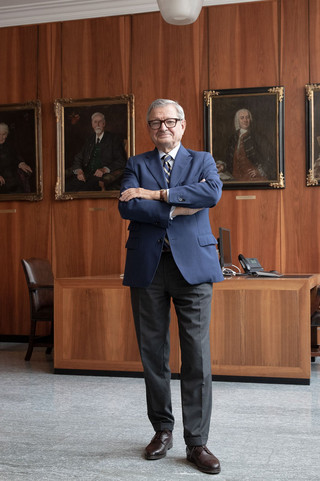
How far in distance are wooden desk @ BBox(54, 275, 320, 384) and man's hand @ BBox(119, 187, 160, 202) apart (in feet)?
8.35

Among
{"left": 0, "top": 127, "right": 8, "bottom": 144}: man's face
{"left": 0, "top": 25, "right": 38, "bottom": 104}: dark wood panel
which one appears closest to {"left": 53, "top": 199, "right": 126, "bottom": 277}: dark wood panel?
{"left": 0, "top": 127, "right": 8, "bottom": 144}: man's face

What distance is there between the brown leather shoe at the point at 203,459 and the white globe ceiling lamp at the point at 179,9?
11.8ft

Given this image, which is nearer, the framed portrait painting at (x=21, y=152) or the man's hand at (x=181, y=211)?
the man's hand at (x=181, y=211)

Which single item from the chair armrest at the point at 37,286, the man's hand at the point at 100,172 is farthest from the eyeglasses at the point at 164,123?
the man's hand at the point at 100,172

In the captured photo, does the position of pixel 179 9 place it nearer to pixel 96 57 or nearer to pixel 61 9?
pixel 96 57

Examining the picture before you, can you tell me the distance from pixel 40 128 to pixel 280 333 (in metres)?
4.35

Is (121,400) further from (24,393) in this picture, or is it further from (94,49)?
(94,49)

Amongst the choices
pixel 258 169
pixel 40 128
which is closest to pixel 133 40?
pixel 40 128

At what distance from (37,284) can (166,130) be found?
3914 mm

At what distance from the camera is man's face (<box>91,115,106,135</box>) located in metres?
8.07

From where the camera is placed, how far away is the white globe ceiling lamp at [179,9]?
17.4 ft

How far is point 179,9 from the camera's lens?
5.31 m

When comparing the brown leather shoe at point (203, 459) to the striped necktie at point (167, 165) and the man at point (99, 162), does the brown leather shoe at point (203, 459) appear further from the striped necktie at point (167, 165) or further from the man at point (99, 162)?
the man at point (99, 162)

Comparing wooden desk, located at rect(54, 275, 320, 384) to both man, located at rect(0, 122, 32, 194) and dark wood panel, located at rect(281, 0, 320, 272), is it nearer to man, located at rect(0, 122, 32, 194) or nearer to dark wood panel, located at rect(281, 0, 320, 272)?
dark wood panel, located at rect(281, 0, 320, 272)
